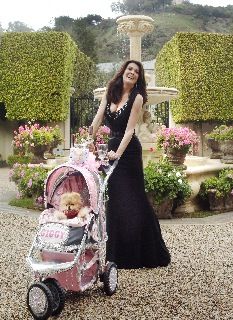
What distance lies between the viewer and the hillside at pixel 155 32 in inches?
1718

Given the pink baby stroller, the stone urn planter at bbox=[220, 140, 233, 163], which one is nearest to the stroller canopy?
the pink baby stroller

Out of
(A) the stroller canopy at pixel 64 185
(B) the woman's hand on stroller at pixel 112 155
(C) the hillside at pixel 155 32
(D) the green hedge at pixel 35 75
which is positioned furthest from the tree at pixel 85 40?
(A) the stroller canopy at pixel 64 185

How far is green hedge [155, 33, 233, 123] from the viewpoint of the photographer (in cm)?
1653

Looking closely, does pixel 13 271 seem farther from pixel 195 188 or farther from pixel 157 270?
pixel 195 188

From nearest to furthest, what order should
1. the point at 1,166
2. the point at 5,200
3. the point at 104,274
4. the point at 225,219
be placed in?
the point at 104,274 < the point at 225,219 < the point at 5,200 < the point at 1,166

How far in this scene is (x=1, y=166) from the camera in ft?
58.8

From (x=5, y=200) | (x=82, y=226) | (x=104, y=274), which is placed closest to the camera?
(x=82, y=226)

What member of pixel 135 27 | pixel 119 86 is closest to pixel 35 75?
pixel 135 27

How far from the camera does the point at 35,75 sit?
55.1 ft

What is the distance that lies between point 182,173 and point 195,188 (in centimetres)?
44

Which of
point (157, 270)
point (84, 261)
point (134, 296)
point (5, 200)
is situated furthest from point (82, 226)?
point (5, 200)

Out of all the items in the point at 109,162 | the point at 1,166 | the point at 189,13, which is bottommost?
the point at 1,166

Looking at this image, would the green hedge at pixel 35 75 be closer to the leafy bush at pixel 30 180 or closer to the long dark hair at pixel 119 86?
the leafy bush at pixel 30 180

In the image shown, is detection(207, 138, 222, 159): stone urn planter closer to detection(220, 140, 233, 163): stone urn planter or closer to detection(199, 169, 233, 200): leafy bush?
detection(220, 140, 233, 163): stone urn planter
